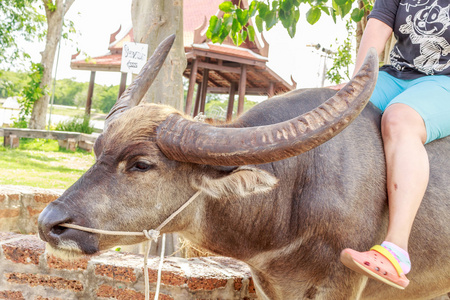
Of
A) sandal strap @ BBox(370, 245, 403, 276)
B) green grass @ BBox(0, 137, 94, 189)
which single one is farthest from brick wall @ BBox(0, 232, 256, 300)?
green grass @ BBox(0, 137, 94, 189)

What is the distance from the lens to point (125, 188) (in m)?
2.01

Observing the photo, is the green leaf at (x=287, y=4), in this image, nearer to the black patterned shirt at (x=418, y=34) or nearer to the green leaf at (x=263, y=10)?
the green leaf at (x=263, y=10)

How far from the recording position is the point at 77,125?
15125 mm

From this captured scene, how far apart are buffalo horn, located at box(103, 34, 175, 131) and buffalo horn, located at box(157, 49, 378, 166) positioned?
26.4 inches

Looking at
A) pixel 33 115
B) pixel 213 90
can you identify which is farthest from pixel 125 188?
pixel 213 90

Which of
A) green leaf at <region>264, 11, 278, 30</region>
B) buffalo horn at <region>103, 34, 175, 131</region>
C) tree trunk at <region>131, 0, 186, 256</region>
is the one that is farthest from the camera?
tree trunk at <region>131, 0, 186, 256</region>

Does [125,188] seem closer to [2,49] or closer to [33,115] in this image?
[33,115]

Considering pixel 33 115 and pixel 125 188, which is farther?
pixel 33 115

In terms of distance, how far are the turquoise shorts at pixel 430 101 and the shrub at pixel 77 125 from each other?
13712mm

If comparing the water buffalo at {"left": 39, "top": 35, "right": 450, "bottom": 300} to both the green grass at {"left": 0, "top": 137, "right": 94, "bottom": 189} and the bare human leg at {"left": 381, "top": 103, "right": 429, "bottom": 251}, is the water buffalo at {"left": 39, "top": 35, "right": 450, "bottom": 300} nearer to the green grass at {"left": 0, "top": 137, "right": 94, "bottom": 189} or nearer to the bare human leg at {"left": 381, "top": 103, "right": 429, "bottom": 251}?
the bare human leg at {"left": 381, "top": 103, "right": 429, "bottom": 251}

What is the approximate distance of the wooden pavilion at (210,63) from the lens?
13164mm

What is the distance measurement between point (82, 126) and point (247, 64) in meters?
5.86

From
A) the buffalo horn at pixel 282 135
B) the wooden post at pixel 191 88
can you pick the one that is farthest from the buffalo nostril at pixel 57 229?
the wooden post at pixel 191 88

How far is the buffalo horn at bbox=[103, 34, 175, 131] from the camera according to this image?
2.51 meters
